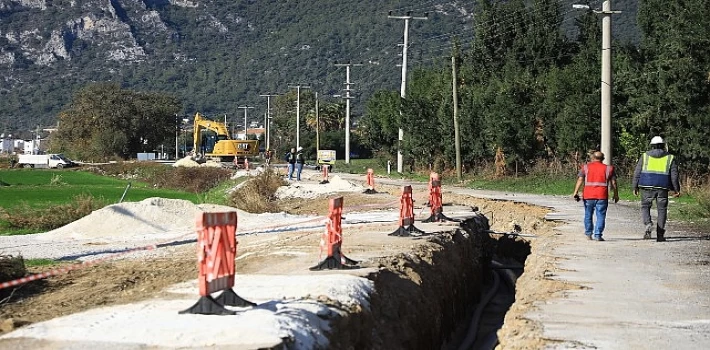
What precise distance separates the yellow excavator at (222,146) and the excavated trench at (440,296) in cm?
6268

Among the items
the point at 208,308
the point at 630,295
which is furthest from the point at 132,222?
the point at 208,308

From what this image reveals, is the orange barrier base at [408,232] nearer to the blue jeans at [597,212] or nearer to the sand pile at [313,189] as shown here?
the blue jeans at [597,212]

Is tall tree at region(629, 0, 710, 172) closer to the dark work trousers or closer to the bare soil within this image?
the bare soil

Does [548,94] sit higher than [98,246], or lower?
higher

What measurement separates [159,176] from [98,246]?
48217 mm

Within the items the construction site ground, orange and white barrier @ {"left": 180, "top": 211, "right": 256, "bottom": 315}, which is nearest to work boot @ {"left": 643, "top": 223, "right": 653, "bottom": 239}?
the construction site ground

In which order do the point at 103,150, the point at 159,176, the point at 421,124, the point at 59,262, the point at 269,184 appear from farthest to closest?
1. the point at 103,150
2. the point at 159,176
3. the point at 421,124
4. the point at 269,184
5. the point at 59,262

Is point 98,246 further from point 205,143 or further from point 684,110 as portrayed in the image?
point 205,143

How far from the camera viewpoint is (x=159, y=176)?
226 feet

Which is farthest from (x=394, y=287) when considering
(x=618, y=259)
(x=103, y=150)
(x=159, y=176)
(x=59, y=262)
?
(x=103, y=150)

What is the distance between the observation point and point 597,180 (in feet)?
61.3

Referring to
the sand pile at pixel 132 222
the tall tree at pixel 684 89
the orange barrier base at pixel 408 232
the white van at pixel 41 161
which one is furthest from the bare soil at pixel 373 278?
the white van at pixel 41 161

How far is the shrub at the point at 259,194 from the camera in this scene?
1321 inches

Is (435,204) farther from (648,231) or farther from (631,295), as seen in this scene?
(631,295)
